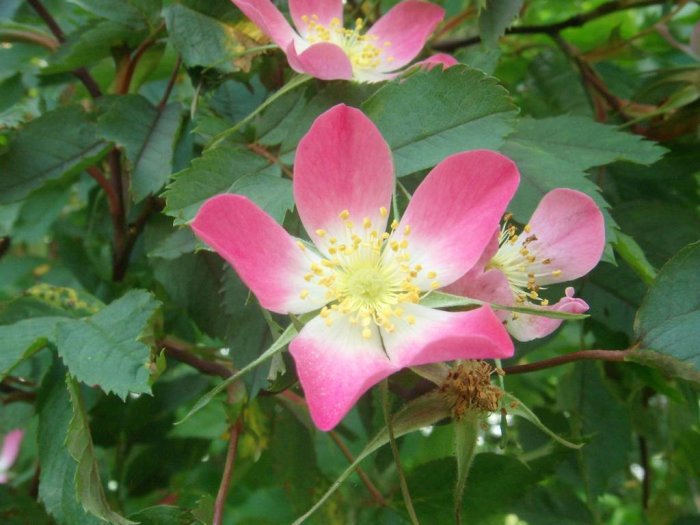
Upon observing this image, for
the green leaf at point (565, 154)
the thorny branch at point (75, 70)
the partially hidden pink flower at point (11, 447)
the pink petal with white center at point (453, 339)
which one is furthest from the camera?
the partially hidden pink flower at point (11, 447)

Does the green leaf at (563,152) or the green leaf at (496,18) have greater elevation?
the green leaf at (496,18)

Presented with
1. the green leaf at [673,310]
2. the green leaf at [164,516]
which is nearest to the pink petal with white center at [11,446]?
the green leaf at [164,516]

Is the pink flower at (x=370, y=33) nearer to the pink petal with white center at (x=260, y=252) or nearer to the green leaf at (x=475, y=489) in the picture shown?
the pink petal with white center at (x=260, y=252)

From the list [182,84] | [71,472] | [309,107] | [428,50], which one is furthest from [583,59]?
[71,472]

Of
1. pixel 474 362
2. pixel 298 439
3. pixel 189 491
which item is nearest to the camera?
pixel 474 362

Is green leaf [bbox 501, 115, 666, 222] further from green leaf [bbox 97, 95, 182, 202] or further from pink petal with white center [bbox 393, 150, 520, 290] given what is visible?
green leaf [bbox 97, 95, 182, 202]

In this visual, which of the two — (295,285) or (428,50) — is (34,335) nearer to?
(295,285)

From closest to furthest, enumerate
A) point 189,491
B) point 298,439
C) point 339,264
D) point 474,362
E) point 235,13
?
point 474,362 < point 339,264 < point 235,13 < point 298,439 < point 189,491
